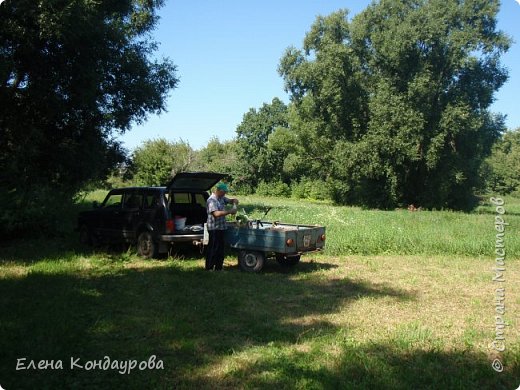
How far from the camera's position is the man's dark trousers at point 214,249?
9430mm

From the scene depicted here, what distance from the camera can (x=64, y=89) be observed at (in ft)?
47.8

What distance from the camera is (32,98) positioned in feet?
46.5

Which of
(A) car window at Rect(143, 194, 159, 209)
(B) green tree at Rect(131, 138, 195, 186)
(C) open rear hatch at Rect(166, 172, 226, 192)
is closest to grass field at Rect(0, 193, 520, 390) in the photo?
(A) car window at Rect(143, 194, 159, 209)

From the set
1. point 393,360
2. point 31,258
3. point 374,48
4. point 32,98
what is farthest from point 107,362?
point 374,48

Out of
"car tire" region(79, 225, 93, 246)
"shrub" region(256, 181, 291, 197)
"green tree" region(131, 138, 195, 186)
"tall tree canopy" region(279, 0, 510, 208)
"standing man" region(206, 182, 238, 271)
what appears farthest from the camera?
"shrub" region(256, 181, 291, 197)

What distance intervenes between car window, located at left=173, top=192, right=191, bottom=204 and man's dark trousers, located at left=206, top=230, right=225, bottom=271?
2153 mm

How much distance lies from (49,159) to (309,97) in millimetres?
27598

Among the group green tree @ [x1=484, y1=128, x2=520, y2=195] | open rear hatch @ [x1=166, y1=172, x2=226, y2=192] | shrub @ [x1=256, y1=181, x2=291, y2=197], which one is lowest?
open rear hatch @ [x1=166, y1=172, x2=226, y2=192]

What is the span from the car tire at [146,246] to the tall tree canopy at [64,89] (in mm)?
3652

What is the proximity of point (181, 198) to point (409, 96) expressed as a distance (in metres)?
26.4

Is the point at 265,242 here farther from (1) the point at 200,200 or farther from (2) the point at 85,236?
(2) the point at 85,236

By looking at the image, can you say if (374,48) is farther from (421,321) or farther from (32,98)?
(421,321)

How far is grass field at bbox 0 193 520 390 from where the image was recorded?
447cm

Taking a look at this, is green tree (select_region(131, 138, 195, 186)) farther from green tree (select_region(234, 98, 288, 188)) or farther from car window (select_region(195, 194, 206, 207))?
car window (select_region(195, 194, 206, 207))
